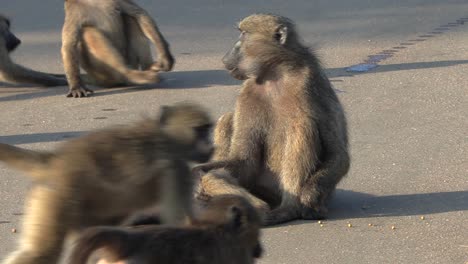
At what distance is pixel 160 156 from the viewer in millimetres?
5336

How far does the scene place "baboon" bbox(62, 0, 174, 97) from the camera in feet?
33.4

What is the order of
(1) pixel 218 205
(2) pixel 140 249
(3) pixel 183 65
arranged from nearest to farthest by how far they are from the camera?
(2) pixel 140 249
(1) pixel 218 205
(3) pixel 183 65

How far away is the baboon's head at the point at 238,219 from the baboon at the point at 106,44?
554 centimetres

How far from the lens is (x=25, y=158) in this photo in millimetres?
5371

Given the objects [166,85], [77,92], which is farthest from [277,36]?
[166,85]

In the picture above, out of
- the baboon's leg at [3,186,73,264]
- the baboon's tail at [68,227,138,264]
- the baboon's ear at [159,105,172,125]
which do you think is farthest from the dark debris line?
the baboon's tail at [68,227,138,264]

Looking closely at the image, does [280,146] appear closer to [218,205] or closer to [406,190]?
[406,190]

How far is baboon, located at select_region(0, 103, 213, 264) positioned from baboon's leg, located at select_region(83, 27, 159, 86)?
4876mm

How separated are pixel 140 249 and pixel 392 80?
6485 mm

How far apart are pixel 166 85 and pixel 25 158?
516 centimetres

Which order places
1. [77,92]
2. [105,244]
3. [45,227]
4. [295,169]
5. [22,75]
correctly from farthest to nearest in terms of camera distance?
[22,75], [77,92], [295,169], [45,227], [105,244]

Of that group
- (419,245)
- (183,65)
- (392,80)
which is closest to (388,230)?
(419,245)

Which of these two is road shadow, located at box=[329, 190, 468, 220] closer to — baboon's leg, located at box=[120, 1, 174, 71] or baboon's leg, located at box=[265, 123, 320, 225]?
baboon's leg, located at box=[265, 123, 320, 225]

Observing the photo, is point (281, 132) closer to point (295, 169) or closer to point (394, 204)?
point (295, 169)
